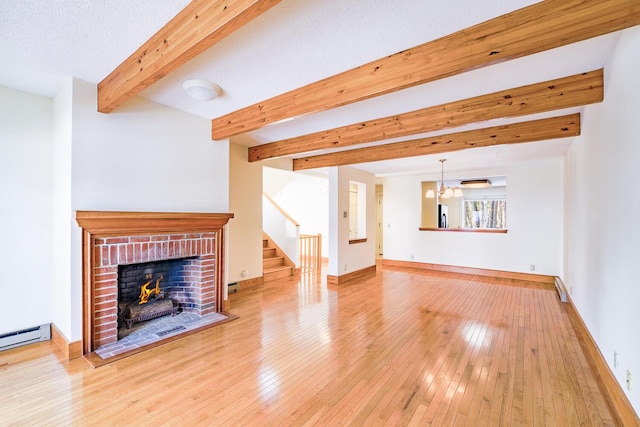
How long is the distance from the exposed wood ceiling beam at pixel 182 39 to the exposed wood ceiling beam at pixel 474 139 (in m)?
3.23

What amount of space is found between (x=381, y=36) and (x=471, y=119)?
149 centimetres

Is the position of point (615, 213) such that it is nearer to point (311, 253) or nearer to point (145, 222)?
point (145, 222)

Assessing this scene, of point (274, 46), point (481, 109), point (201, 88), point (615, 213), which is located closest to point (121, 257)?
point (201, 88)

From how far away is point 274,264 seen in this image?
20.4 feet

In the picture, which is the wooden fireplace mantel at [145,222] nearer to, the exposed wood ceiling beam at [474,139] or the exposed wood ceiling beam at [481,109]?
the exposed wood ceiling beam at [481,109]

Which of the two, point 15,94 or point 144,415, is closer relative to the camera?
point 144,415

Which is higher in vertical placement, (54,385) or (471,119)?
(471,119)

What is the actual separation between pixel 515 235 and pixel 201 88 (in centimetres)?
659

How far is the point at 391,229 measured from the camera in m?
7.73

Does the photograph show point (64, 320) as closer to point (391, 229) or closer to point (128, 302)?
point (128, 302)

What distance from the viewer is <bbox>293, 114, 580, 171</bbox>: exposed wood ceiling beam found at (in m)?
3.34

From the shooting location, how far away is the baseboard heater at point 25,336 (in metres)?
A: 2.69

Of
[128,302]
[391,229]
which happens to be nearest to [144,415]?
[128,302]

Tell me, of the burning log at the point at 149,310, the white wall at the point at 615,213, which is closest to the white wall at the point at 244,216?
the burning log at the point at 149,310
